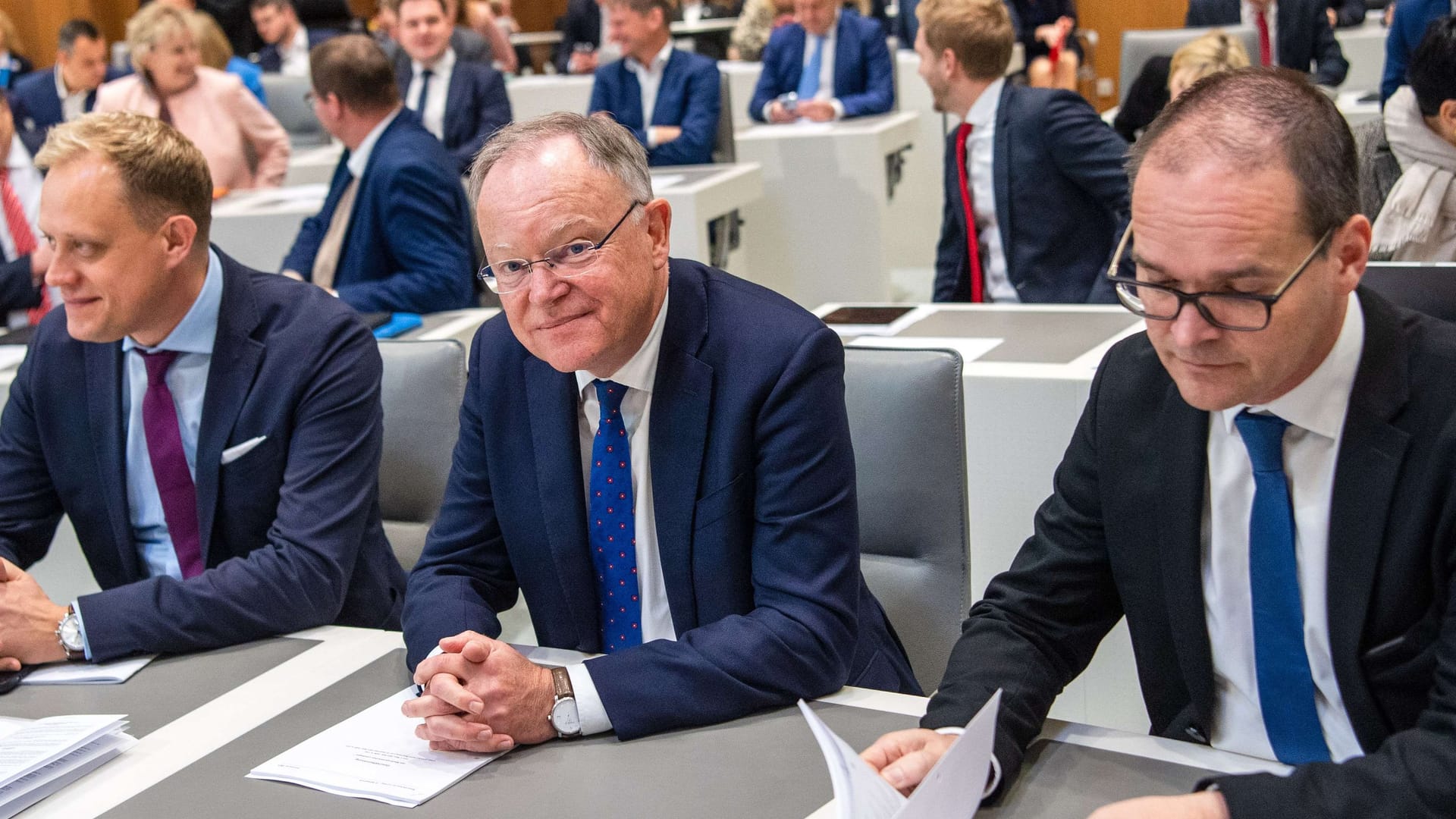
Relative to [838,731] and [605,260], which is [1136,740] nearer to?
[838,731]

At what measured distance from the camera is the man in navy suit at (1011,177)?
342cm

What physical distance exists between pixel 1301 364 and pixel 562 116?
0.85 meters

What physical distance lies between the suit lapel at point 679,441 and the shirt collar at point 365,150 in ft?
7.75

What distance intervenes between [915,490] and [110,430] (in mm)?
1181

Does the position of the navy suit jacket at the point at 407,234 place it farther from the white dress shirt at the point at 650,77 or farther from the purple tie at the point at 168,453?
the white dress shirt at the point at 650,77

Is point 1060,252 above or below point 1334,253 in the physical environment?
below

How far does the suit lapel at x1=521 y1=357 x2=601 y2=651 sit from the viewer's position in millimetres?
1694

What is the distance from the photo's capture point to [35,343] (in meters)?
2.15

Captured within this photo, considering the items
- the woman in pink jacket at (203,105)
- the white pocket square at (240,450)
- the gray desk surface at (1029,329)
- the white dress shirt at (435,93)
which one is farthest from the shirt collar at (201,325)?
the white dress shirt at (435,93)

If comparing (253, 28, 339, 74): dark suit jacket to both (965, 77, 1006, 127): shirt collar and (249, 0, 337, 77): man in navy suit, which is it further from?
(965, 77, 1006, 127): shirt collar

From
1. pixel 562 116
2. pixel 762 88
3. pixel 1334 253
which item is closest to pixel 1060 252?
pixel 562 116

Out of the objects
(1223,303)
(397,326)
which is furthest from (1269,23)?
(1223,303)

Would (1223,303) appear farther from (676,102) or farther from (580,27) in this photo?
(580,27)

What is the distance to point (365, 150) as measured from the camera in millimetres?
3824
